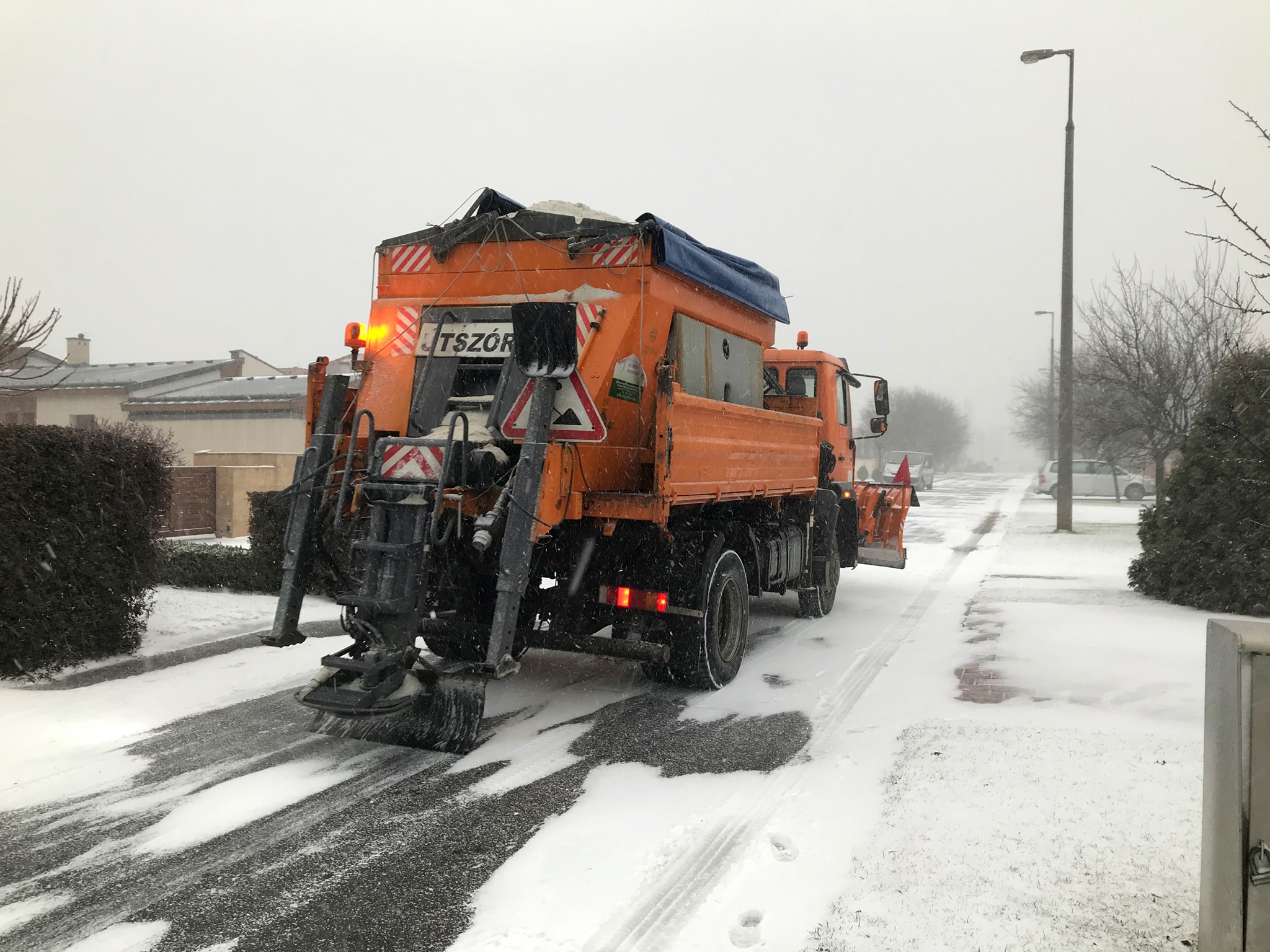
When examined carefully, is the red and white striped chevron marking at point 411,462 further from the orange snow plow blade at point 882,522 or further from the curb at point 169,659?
the orange snow plow blade at point 882,522

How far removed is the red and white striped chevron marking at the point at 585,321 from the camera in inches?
227

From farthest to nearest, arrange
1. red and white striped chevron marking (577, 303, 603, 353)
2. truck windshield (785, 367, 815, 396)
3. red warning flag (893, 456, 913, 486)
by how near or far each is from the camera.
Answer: red warning flag (893, 456, 913, 486) → truck windshield (785, 367, 815, 396) → red and white striped chevron marking (577, 303, 603, 353)

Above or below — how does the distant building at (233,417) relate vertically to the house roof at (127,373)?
below

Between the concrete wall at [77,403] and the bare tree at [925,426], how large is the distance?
2199 inches

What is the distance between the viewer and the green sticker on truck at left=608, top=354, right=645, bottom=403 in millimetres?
5770

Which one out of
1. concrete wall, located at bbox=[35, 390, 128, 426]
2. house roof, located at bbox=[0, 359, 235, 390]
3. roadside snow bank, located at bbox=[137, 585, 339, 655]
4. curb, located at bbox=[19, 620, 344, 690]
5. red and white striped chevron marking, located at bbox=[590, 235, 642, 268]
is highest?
house roof, located at bbox=[0, 359, 235, 390]

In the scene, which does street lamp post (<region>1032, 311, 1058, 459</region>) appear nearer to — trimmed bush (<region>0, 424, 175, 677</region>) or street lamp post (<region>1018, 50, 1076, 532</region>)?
street lamp post (<region>1018, 50, 1076, 532</region>)

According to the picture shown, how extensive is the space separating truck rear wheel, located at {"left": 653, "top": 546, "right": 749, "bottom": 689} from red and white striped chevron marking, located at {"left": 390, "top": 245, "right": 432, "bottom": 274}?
2875 mm

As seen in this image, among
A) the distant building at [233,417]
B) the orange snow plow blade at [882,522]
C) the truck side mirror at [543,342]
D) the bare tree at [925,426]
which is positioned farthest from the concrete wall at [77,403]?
the bare tree at [925,426]

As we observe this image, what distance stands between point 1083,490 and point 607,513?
3441 centimetres

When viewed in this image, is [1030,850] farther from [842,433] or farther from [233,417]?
[233,417]

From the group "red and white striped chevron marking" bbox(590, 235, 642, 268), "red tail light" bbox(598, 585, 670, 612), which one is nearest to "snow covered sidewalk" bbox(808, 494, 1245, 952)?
"red tail light" bbox(598, 585, 670, 612)

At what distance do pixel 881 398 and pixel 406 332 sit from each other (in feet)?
20.8

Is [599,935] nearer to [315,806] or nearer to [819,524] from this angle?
[315,806]
